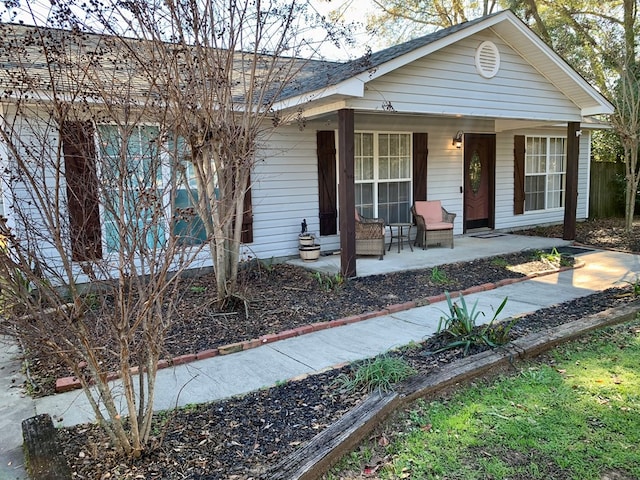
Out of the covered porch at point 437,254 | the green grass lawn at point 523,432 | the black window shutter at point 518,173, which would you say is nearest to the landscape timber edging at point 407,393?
the green grass lawn at point 523,432

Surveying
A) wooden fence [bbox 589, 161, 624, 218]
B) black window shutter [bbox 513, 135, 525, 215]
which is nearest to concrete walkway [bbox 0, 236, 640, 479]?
black window shutter [bbox 513, 135, 525, 215]

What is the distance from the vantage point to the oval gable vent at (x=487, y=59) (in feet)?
23.7

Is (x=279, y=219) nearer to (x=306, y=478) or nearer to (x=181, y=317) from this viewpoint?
(x=181, y=317)

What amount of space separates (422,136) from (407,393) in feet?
23.4

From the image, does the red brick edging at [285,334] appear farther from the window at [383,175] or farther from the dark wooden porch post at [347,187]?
the window at [383,175]

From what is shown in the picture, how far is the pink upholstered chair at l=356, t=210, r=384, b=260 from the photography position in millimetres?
7484

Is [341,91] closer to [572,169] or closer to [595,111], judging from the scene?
[572,169]

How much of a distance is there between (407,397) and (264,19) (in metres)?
3.78

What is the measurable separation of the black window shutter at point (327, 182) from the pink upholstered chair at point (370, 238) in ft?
2.74

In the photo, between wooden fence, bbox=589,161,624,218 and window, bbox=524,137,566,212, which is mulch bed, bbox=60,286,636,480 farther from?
wooden fence, bbox=589,161,624,218

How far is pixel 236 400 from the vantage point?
3092 millimetres

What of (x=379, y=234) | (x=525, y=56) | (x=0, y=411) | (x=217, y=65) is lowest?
(x=0, y=411)

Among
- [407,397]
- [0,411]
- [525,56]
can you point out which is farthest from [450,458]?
[525,56]

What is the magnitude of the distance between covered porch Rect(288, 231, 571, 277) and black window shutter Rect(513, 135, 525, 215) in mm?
1370
